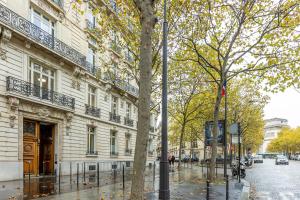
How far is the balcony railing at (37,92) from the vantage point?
65.9 feet

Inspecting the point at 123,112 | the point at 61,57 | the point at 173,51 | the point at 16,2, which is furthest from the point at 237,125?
the point at 123,112

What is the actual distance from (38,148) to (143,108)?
628 inches

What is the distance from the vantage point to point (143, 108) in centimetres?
945

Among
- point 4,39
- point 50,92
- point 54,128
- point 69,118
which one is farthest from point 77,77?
point 4,39

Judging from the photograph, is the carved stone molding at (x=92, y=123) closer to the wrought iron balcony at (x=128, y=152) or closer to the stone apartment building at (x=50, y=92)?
the stone apartment building at (x=50, y=92)

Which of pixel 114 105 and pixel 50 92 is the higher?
pixel 50 92

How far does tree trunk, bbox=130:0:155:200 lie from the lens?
9398 millimetres

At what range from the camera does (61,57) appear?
80.7 ft

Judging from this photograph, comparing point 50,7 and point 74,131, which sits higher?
point 50,7

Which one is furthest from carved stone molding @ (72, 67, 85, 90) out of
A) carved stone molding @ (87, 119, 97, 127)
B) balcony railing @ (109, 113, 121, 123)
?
balcony railing @ (109, 113, 121, 123)

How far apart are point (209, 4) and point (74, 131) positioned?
1441 centimetres

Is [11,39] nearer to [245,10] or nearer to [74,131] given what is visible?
[74,131]

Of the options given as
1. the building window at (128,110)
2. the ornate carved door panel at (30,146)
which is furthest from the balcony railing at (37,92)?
the building window at (128,110)

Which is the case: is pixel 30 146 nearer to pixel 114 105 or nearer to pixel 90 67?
pixel 90 67
